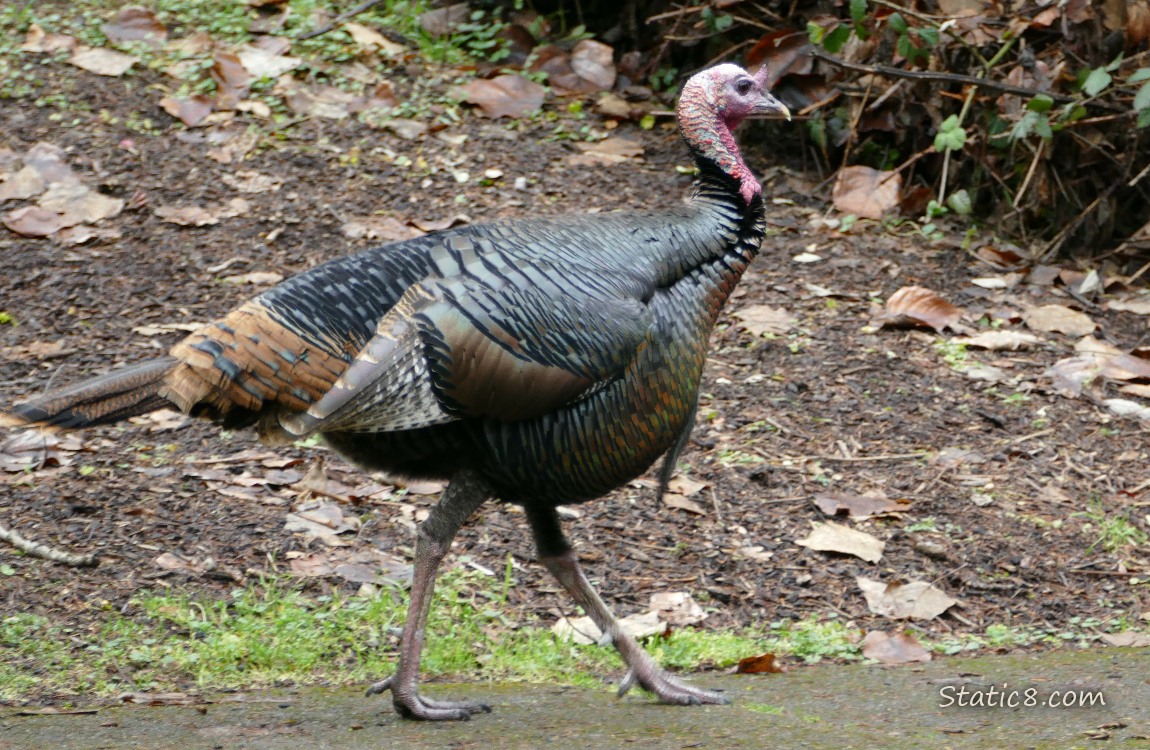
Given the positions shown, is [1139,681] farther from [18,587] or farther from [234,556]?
[18,587]

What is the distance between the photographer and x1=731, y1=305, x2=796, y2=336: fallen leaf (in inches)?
259

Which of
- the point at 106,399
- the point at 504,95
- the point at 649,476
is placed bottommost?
the point at 649,476

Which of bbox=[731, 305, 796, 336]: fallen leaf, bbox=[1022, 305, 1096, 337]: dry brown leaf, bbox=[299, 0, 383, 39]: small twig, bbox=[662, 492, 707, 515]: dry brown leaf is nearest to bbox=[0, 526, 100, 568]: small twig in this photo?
bbox=[662, 492, 707, 515]: dry brown leaf

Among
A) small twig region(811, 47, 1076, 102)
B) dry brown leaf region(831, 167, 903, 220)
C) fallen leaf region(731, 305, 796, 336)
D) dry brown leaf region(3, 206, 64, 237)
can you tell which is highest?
small twig region(811, 47, 1076, 102)

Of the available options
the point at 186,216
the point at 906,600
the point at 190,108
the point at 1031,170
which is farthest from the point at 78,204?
the point at 1031,170

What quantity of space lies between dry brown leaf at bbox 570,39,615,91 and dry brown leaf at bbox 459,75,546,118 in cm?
34

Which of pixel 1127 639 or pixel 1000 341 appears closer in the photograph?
pixel 1127 639

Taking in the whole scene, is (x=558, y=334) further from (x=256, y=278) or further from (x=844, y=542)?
(x=256, y=278)

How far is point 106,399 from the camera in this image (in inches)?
140

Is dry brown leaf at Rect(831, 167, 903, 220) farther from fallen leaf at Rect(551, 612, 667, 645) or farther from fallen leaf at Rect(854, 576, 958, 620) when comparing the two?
fallen leaf at Rect(551, 612, 667, 645)

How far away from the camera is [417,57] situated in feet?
27.2

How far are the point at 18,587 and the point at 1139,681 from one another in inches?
139

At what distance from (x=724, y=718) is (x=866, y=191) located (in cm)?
450

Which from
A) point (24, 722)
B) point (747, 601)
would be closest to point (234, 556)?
point (24, 722)
